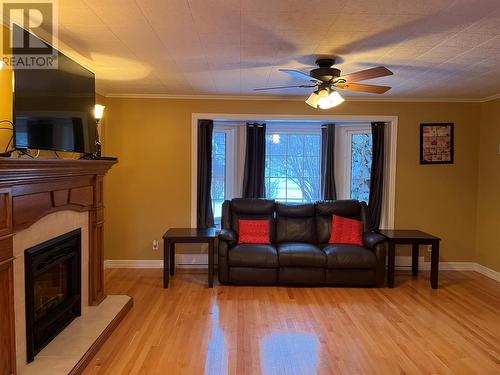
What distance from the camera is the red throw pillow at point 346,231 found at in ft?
15.9

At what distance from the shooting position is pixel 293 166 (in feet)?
19.4

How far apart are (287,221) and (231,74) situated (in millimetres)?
2164

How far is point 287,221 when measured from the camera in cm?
510

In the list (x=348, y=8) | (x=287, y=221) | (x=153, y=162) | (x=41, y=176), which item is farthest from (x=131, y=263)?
(x=348, y=8)

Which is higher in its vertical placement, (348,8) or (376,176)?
(348,8)

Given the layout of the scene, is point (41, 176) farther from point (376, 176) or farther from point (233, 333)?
point (376, 176)

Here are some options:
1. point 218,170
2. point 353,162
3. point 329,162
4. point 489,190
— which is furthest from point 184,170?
point 489,190

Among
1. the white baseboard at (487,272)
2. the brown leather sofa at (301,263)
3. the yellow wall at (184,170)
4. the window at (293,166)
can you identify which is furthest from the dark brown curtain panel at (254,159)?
the white baseboard at (487,272)

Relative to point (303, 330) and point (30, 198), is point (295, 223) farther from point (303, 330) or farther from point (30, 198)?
point (30, 198)

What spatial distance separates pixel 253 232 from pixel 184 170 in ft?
4.18

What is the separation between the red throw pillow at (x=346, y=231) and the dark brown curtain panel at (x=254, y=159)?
1257 millimetres

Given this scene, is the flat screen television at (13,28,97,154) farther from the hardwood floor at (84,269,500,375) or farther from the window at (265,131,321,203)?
the window at (265,131,321,203)

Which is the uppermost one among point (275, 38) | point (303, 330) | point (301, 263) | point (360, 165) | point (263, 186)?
point (275, 38)

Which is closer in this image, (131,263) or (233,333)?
(233,333)
